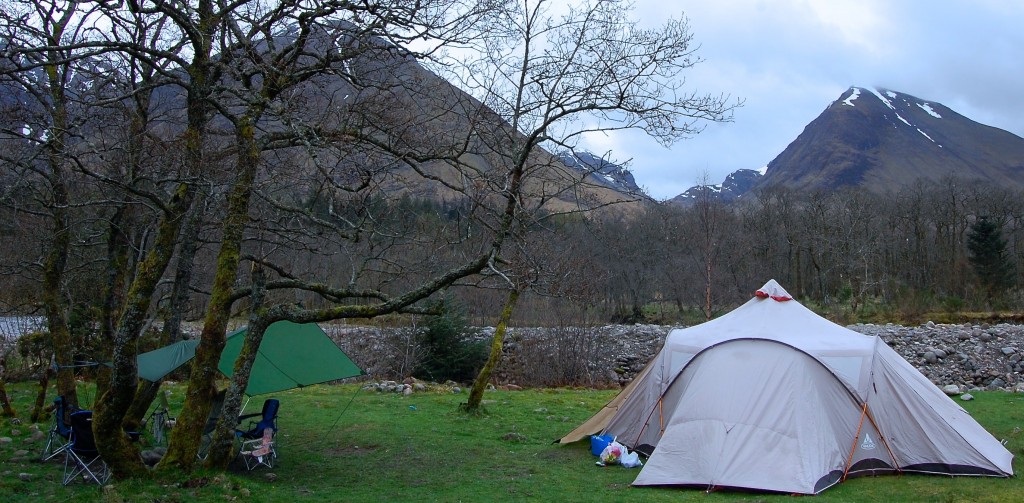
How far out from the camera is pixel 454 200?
9922 mm

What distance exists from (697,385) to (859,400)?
6.38 feet

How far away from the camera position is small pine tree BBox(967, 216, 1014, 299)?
142 feet

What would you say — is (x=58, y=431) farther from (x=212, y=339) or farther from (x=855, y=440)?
(x=855, y=440)

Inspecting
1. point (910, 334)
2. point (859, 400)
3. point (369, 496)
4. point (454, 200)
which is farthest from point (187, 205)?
point (910, 334)

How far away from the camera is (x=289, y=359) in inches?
431

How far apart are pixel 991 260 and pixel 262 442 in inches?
1826

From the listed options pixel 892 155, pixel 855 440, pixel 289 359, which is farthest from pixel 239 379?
pixel 892 155

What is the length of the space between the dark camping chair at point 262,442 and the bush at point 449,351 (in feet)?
40.4

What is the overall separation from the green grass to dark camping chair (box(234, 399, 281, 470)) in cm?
18

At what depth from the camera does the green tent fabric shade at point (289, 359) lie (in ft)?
35.4

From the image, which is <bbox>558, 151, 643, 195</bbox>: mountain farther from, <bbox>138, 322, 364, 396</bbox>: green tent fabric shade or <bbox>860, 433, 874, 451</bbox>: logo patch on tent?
<bbox>138, 322, 364, 396</bbox>: green tent fabric shade

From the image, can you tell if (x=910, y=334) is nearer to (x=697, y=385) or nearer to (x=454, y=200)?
(x=697, y=385)

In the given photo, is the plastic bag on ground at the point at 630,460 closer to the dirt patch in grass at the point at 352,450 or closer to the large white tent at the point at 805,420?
the large white tent at the point at 805,420

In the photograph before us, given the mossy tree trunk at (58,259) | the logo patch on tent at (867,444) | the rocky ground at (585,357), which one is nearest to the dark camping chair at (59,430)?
the mossy tree trunk at (58,259)
